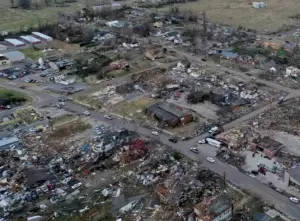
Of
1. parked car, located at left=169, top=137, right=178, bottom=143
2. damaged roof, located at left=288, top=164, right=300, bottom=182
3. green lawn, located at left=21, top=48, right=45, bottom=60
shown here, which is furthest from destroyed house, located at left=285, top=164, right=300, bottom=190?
green lawn, located at left=21, top=48, right=45, bottom=60

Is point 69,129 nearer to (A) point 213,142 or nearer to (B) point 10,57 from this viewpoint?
(A) point 213,142

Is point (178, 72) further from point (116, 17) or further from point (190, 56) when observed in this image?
point (116, 17)

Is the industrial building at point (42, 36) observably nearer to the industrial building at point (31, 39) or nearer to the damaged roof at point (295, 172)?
the industrial building at point (31, 39)

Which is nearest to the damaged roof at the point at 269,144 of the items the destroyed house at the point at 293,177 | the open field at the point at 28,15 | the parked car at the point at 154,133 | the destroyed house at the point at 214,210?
the destroyed house at the point at 293,177

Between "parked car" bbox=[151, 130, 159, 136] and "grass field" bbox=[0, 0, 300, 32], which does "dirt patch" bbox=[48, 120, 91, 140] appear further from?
"grass field" bbox=[0, 0, 300, 32]

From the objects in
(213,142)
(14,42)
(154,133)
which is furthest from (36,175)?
(14,42)

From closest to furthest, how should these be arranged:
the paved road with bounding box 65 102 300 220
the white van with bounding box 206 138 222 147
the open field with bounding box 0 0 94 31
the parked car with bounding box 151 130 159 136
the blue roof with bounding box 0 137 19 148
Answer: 1. the paved road with bounding box 65 102 300 220
2. the white van with bounding box 206 138 222 147
3. the blue roof with bounding box 0 137 19 148
4. the parked car with bounding box 151 130 159 136
5. the open field with bounding box 0 0 94 31
